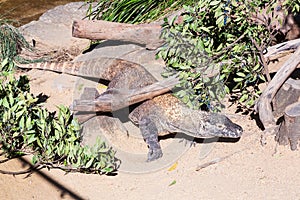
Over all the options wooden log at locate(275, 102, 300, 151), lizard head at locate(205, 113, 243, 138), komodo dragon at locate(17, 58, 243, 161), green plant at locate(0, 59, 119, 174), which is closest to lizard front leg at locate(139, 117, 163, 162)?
komodo dragon at locate(17, 58, 243, 161)

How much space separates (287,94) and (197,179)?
116 centimetres

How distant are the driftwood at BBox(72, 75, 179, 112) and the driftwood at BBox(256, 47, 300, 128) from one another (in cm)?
81

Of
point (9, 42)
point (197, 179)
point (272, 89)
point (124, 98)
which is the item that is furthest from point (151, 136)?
point (9, 42)

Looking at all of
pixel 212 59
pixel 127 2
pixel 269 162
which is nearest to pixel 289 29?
pixel 212 59

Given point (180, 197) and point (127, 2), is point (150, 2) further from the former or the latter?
Result: point (180, 197)

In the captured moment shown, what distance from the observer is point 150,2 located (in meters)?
6.83

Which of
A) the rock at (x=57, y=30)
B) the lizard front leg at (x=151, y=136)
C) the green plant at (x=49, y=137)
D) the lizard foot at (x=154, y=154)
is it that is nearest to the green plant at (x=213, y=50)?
the lizard front leg at (x=151, y=136)

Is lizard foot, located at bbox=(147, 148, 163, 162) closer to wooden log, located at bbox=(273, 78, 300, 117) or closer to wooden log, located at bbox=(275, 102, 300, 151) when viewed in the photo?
wooden log, located at bbox=(275, 102, 300, 151)

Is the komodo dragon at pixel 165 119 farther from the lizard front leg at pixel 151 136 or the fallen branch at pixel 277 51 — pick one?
the fallen branch at pixel 277 51

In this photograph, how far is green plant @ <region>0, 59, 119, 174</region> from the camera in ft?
14.7

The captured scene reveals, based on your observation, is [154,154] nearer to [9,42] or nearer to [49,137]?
[49,137]

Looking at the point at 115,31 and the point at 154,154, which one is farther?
the point at 115,31

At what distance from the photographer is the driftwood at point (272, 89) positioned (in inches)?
180

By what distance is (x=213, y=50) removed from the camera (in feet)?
16.1
